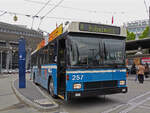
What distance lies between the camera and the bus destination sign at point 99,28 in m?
6.95

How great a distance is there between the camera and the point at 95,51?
6875mm

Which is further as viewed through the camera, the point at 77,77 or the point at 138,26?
the point at 138,26

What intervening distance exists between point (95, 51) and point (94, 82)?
3.74 ft

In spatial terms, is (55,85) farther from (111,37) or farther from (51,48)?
(111,37)

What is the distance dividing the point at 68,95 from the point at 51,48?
305 centimetres

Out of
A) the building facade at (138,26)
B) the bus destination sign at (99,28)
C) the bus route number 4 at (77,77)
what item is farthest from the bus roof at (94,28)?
the building facade at (138,26)

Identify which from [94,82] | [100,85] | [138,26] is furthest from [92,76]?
[138,26]

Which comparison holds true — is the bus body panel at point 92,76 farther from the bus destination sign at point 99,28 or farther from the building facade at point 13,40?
the building facade at point 13,40

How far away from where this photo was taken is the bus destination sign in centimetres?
695

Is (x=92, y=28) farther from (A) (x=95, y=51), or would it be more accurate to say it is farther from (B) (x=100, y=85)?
(B) (x=100, y=85)

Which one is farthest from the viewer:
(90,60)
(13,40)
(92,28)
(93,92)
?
(13,40)

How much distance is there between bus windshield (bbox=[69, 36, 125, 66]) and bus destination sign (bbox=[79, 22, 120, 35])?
28cm

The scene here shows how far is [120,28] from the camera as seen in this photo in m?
7.65

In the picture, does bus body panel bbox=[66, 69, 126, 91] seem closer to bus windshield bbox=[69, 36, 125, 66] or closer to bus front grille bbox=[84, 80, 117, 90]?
bus front grille bbox=[84, 80, 117, 90]
